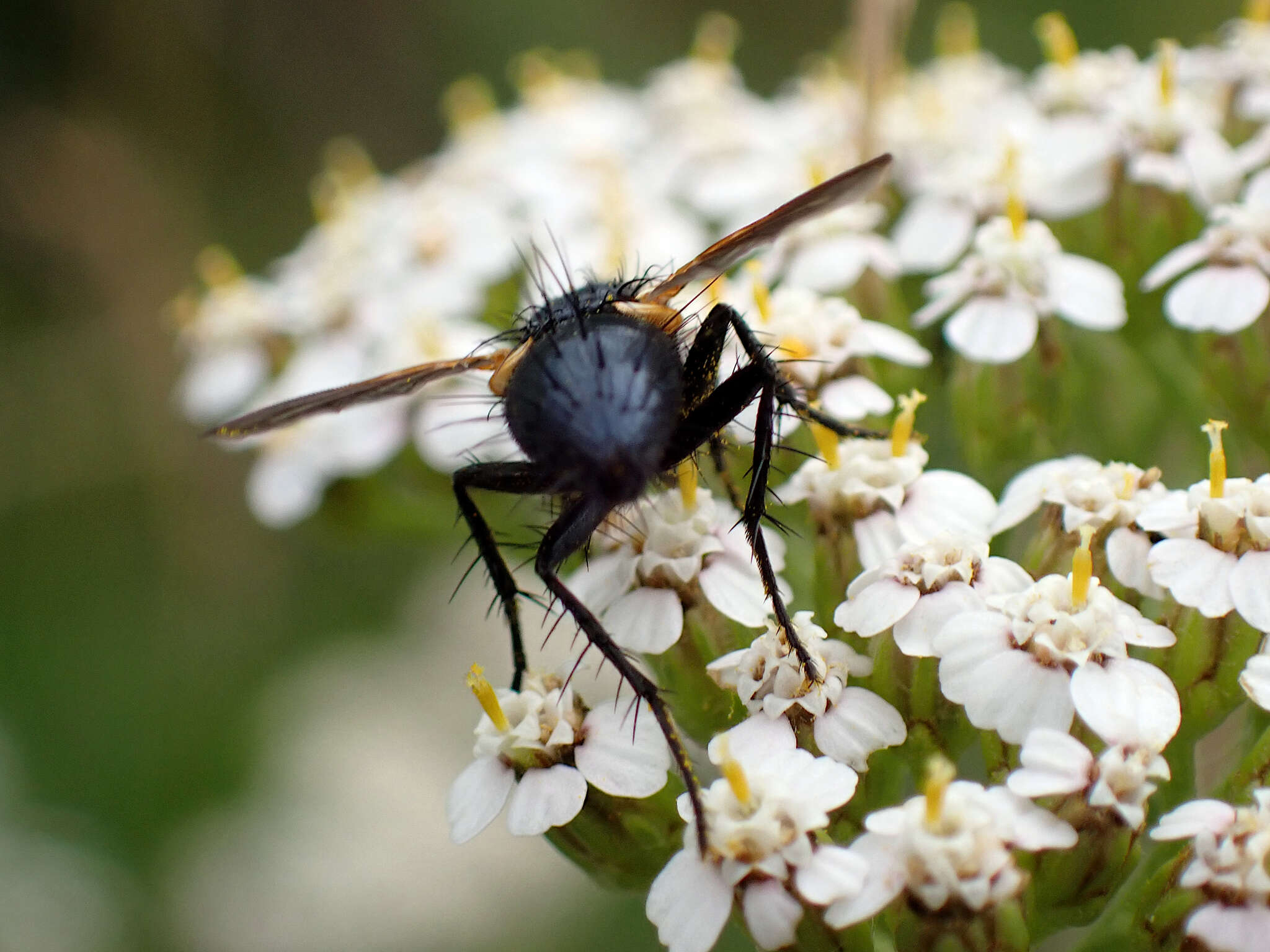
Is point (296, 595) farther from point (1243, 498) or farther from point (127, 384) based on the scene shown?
point (1243, 498)

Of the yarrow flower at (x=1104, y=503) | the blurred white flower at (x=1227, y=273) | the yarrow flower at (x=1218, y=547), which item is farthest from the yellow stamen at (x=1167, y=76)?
the yarrow flower at (x=1218, y=547)

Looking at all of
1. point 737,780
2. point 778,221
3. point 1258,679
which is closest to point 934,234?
point 778,221

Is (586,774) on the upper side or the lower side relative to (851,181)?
lower

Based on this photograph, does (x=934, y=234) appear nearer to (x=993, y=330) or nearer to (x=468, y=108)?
(x=993, y=330)

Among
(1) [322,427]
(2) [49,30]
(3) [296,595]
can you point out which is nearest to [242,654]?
(3) [296,595]

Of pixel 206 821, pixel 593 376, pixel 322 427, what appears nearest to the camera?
pixel 593 376
